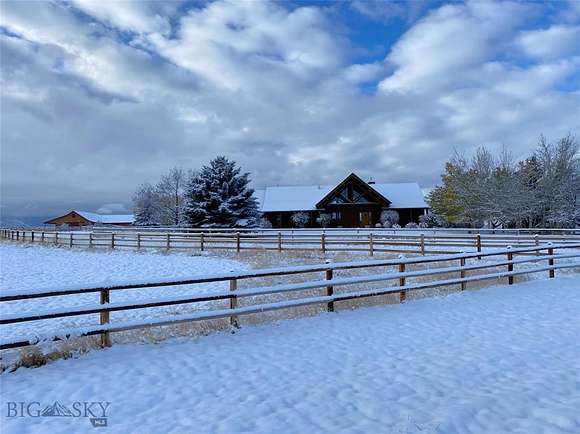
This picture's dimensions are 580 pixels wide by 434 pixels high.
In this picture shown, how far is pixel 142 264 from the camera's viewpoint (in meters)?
18.2

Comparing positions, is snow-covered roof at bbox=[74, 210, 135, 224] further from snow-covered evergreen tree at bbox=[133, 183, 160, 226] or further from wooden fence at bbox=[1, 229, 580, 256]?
wooden fence at bbox=[1, 229, 580, 256]

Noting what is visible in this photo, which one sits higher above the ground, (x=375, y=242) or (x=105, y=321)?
(x=375, y=242)

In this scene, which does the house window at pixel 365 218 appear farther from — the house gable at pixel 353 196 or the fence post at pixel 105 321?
the fence post at pixel 105 321

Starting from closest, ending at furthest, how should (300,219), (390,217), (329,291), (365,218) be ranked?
(329,291), (390,217), (365,218), (300,219)

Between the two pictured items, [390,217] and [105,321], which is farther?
[390,217]

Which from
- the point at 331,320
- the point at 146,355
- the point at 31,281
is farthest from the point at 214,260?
the point at 146,355

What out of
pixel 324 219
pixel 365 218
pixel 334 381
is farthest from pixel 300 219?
pixel 334 381

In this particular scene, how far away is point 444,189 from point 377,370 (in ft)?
141

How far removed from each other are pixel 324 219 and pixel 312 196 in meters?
4.93

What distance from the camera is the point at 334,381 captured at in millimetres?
4863

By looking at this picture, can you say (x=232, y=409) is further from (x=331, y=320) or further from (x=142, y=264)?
(x=142, y=264)

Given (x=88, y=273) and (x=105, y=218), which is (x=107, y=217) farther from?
(x=88, y=273)

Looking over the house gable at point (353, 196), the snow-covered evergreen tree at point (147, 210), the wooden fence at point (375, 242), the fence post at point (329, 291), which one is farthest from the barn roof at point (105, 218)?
the fence post at point (329, 291)

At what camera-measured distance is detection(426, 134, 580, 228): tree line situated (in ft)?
110
